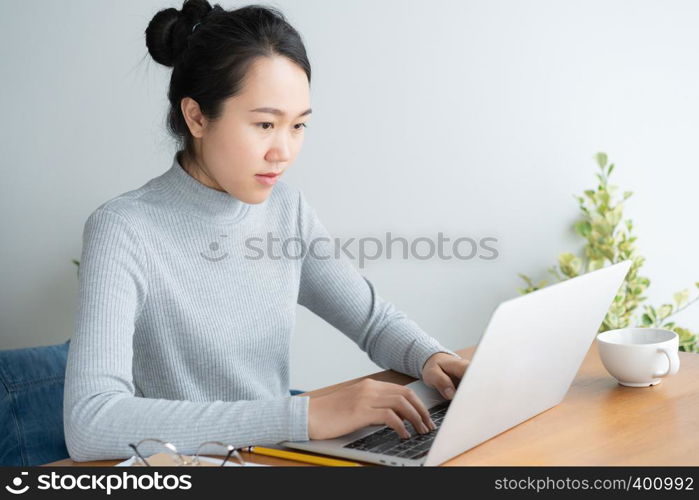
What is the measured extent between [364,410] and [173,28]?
82 centimetres

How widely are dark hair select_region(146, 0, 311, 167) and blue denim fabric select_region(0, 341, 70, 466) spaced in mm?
485

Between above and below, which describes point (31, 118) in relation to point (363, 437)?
above

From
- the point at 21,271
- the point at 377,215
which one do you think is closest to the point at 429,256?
the point at 377,215

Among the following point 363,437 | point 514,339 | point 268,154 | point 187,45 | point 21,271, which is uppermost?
point 187,45

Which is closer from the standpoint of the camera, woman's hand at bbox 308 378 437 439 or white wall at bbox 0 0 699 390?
woman's hand at bbox 308 378 437 439

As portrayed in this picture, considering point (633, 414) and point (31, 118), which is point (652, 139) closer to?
point (633, 414)

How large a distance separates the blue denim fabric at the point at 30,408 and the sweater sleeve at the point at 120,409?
0.37 m

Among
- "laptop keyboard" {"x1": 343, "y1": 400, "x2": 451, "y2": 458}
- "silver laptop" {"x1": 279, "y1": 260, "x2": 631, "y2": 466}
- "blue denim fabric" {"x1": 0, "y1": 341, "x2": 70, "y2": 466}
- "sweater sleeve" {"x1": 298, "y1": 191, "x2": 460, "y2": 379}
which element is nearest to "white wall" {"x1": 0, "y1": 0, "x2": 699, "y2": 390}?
"sweater sleeve" {"x1": 298, "y1": 191, "x2": 460, "y2": 379}

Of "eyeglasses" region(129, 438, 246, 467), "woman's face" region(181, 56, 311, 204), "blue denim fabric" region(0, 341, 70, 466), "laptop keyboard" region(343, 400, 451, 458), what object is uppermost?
"woman's face" region(181, 56, 311, 204)

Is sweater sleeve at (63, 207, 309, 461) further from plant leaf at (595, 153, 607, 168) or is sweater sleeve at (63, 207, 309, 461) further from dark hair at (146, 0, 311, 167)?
plant leaf at (595, 153, 607, 168)

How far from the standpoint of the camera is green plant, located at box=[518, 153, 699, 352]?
8.05 ft

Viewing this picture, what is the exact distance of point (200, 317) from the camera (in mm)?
1503

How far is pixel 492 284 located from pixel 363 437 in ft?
5.26

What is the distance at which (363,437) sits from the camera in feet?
3.84
